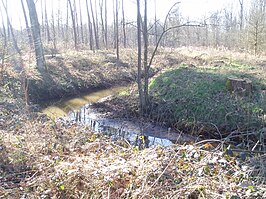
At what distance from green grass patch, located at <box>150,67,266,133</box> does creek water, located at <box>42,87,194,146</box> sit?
0.65 metres

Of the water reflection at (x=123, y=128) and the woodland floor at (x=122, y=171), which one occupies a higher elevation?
the woodland floor at (x=122, y=171)

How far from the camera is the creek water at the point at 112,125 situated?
7352 mm

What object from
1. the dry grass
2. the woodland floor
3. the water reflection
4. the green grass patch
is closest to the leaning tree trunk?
the water reflection

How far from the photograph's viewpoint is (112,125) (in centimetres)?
848

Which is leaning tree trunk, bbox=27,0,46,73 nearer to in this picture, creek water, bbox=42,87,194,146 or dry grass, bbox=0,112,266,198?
creek water, bbox=42,87,194,146

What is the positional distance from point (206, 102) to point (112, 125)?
3262mm

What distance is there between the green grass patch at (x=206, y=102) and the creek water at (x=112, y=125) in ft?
2.15

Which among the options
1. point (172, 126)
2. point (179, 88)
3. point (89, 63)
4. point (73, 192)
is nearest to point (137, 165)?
point (73, 192)

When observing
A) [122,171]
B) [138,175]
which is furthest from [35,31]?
[138,175]

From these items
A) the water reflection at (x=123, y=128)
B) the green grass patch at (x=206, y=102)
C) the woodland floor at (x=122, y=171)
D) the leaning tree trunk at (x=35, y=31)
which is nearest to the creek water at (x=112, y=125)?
the water reflection at (x=123, y=128)

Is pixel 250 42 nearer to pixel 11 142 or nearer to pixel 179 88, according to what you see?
pixel 179 88

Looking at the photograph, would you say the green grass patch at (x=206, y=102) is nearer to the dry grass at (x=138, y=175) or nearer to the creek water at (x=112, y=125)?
the creek water at (x=112, y=125)

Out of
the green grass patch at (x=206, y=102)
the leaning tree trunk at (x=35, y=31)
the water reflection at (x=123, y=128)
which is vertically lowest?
the water reflection at (x=123, y=128)

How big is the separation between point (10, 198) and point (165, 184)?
1939mm
